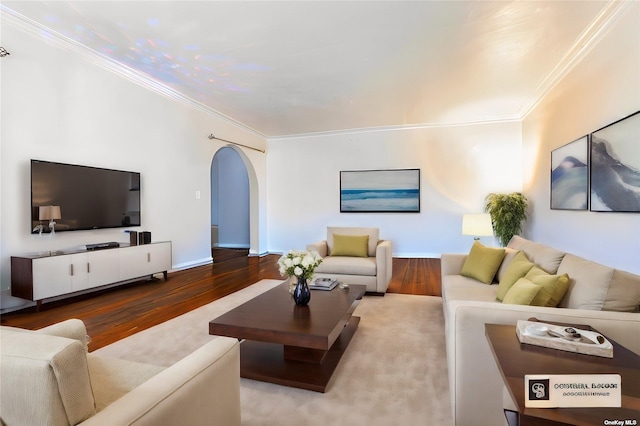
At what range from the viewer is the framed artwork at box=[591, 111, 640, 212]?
7.87 feet

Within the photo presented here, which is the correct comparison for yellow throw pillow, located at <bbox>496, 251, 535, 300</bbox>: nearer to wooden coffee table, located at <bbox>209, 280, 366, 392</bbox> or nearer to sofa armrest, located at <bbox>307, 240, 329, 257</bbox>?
wooden coffee table, located at <bbox>209, 280, 366, 392</bbox>

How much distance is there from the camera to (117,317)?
10.0 ft

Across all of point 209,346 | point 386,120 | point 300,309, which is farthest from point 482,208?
point 209,346

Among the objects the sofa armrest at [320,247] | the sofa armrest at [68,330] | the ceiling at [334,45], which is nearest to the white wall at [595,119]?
the ceiling at [334,45]

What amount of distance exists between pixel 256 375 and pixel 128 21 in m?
3.38

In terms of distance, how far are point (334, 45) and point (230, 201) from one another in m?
5.93

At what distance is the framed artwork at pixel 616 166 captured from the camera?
240cm

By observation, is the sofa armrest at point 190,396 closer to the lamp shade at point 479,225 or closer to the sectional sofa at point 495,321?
the sectional sofa at point 495,321

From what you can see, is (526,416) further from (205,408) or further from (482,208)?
(482,208)

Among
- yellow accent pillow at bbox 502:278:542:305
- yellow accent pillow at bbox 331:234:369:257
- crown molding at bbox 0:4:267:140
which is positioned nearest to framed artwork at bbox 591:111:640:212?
yellow accent pillow at bbox 502:278:542:305

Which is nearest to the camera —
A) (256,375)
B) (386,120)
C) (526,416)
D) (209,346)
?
(526,416)

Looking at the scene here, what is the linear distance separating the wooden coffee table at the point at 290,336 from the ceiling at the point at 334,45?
8.50 ft

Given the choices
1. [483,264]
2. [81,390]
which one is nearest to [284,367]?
[81,390]

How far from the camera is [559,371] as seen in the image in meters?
0.99
